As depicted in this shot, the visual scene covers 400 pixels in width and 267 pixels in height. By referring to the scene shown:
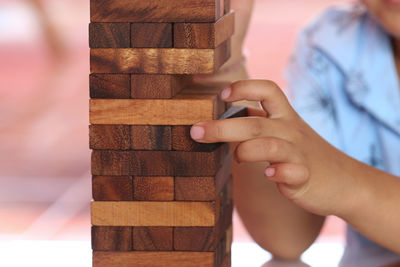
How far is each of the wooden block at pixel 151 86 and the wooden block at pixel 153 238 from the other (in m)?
0.11

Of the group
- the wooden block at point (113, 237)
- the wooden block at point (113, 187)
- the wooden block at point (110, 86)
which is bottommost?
the wooden block at point (113, 237)

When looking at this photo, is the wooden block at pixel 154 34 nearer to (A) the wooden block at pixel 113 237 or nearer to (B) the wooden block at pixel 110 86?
(B) the wooden block at pixel 110 86

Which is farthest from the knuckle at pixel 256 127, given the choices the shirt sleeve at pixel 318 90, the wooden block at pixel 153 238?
the shirt sleeve at pixel 318 90

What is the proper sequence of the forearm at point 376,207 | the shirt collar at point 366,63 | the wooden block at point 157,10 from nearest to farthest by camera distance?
1. the wooden block at point 157,10
2. the forearm at point 376,207
3. the shirt collar at point 366,63

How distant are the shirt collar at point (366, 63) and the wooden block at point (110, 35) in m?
0.64

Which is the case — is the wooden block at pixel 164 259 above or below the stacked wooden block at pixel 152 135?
below

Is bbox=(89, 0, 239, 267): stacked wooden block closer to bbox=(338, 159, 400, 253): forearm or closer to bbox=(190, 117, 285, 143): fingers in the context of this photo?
bbox=(190, 117, 285, 143): fingers

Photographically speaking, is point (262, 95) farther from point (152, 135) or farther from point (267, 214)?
point (267, 214)

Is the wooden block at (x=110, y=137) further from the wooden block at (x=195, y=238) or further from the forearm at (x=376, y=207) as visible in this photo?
the forearm at (x=376, y=207)

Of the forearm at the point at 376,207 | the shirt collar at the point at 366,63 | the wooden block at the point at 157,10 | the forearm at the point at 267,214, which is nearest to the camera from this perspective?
the wooden block at the point at 157,10

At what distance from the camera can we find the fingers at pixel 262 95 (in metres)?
0.57

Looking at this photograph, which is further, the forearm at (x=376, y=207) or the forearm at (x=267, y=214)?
the forearm at (x=267, y=214)

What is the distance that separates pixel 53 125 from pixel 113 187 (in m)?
2.51

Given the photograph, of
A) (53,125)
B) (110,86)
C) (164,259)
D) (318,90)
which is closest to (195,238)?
(164,259)
